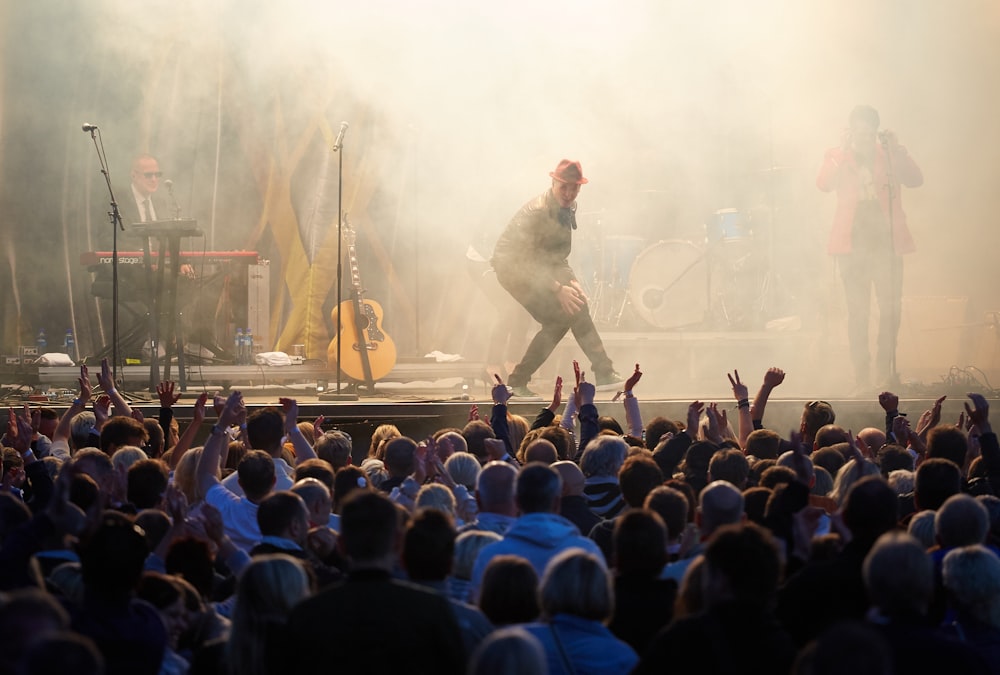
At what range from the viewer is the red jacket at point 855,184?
35.7 feet

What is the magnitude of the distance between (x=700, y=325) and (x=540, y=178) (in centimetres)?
239

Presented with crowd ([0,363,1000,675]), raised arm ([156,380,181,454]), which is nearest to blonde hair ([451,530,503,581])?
crowd ([0,363,1000,675])

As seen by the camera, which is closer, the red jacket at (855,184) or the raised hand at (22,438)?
the raised hand at (22,438)

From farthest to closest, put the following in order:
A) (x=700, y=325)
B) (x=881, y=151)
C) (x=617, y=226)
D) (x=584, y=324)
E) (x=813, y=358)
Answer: (x=617, y=226)
(x=700, y=325)
(x=813, y=358)
(x=881, y=151)
(x=584, y=324)

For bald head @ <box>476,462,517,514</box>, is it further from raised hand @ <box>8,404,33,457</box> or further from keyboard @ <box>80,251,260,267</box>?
keyboard @ <box>80,251,260,267</box>

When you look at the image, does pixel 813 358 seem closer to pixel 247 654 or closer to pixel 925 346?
pixel 925 346

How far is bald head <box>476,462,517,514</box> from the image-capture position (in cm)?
368

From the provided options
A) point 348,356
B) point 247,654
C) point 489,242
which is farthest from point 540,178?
point 247,654

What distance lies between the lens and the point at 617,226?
1412 cm

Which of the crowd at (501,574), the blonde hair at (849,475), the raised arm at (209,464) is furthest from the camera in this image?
the raised arm at (209,464)

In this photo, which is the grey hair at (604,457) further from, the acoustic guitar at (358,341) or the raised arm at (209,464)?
the acoustic guitar at (358,341)

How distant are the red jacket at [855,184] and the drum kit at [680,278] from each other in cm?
208

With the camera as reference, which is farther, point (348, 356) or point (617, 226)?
point (617, 226)

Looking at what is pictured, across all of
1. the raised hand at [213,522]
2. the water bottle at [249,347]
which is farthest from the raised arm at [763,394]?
the water bottle at [249,347]
